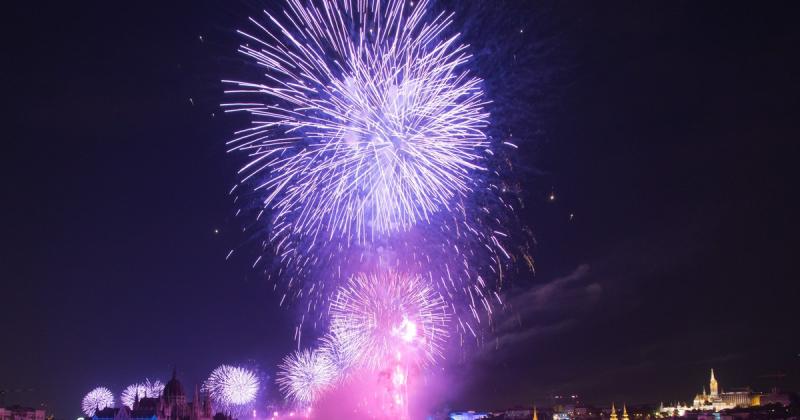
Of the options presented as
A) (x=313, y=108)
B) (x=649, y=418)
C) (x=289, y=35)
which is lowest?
(x=649, y=418)

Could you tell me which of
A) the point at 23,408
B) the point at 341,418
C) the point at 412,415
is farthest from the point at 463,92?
the point at 412,415

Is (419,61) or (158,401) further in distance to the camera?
(158,401)

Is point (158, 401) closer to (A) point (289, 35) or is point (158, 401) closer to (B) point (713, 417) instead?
(A) point (289, 35)

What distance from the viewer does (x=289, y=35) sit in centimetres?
3173

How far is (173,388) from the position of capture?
12044 centimetres

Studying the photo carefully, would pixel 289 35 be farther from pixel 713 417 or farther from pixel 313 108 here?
A: pixel 713 417

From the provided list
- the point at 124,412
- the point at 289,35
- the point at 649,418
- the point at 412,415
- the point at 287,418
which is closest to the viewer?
the point at 289,35

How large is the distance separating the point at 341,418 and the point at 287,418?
2214cm

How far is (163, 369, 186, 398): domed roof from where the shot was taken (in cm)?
11912

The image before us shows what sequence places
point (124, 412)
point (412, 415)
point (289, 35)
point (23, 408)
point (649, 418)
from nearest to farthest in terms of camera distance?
point (289, 35), point (124, 412), point (23, 408), point (412, 415), point (649, 418)

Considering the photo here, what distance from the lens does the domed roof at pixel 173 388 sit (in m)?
119

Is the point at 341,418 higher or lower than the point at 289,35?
lower

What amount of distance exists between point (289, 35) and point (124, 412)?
95.2m

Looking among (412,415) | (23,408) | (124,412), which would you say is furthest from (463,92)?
(412,415)
